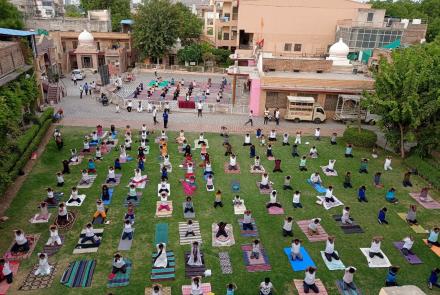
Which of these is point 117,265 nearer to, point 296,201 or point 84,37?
point 296,201

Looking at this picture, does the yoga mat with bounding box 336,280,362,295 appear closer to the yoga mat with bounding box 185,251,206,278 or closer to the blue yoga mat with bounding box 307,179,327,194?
the yoga mat with bounding box 185,251,206,278

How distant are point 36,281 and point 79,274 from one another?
4.58ft

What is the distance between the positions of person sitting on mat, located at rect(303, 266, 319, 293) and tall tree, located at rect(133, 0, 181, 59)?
4206 centimetres

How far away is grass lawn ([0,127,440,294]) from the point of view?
12555 millimetres

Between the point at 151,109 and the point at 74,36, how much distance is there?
2686cm

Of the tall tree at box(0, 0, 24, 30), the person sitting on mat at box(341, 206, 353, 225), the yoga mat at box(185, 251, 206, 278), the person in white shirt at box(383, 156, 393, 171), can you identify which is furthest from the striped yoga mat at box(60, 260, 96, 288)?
the tall tree at box(0, 0, 24, 30)

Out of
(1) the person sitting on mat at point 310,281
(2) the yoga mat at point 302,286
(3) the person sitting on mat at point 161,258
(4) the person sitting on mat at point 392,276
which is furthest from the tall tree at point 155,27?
(4) the person sitting on mat at point 392,276

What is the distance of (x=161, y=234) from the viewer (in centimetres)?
1473

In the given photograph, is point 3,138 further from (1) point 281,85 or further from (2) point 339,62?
(2) point 339,62

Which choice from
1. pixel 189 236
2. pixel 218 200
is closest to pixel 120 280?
pixel 189 236

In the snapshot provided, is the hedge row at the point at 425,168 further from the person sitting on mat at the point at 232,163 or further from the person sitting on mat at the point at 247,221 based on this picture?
the person sitting on mat at the point at 247,221

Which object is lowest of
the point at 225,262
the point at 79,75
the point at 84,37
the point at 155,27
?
the point at 225,262

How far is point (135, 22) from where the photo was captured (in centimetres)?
4934

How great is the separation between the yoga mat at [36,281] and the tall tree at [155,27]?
40131 mm
